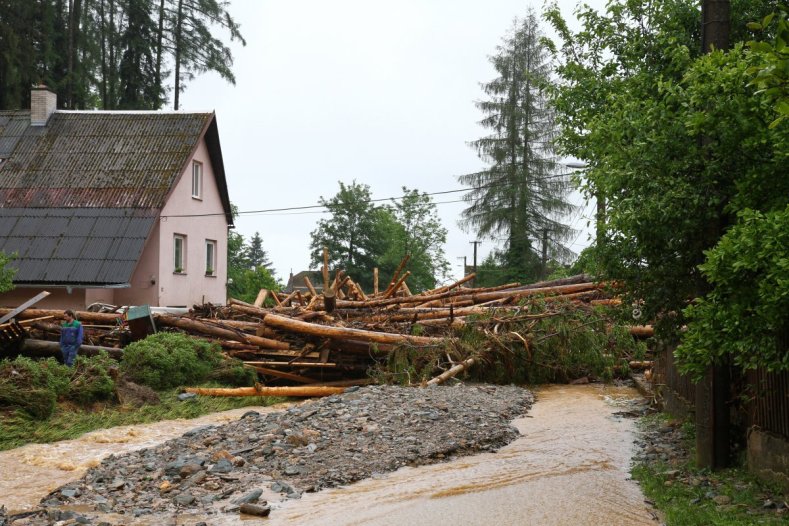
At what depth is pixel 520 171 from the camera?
136 feet

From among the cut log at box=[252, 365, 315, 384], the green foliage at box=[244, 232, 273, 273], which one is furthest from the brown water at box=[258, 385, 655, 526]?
the green foliage at box=[244, 232, 273, 273]

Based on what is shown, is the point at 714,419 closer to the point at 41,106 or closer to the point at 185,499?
the point at 185,499

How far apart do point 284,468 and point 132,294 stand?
17.9 m

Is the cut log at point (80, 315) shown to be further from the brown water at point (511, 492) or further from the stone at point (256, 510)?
the stone at point (256, 510)

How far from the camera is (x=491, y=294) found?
1939cm

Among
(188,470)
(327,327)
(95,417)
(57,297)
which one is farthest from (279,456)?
(57,297)

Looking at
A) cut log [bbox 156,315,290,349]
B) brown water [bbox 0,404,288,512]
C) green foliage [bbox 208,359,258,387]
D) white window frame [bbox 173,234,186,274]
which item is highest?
white window frame [bbox 173,234,186,274]

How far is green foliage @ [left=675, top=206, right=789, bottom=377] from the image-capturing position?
5516 mm

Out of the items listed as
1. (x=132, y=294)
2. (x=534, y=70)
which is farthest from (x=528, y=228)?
(x=132, y=294)

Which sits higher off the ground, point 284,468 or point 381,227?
point 381,227

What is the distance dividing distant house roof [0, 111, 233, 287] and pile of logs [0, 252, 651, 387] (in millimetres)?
4800

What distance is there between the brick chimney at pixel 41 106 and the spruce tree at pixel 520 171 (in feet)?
69.0

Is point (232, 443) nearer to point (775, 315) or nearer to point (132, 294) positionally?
point (775, 315)

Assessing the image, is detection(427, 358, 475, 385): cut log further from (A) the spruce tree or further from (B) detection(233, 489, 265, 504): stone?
(A) the spruce tree
